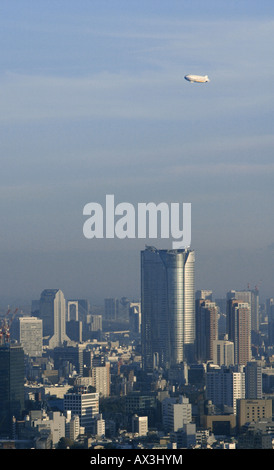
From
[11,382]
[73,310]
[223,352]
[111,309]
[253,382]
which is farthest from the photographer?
[73,310]

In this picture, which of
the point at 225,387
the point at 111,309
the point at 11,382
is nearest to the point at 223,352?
the point at 111,309

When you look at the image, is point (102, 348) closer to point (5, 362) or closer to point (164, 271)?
point (164, 271)

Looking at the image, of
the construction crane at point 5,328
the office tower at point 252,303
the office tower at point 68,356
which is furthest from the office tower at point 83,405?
the office tower at point 252,303

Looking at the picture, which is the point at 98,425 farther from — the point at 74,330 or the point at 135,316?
the point at 74,330
